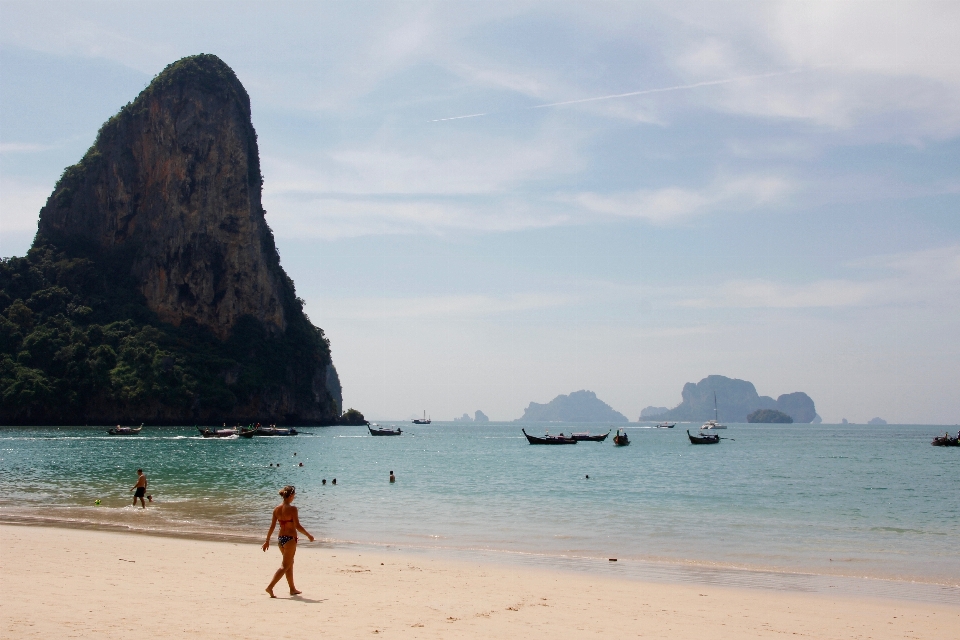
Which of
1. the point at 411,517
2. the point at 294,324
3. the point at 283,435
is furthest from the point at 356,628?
the point at 294,324

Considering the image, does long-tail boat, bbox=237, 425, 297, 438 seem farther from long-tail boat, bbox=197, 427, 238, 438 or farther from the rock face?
the rock face

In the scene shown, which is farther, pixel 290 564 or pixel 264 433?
pixel 264 433

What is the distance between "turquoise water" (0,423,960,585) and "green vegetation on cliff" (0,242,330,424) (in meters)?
59.6

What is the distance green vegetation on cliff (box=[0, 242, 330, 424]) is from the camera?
340 feet

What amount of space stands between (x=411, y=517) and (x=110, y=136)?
13099 cm

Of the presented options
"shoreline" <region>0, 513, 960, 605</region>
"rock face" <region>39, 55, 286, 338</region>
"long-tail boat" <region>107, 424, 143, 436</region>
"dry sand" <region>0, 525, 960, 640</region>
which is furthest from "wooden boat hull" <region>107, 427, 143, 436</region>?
"dry sand" <region>0, 525, 960, 640</region>

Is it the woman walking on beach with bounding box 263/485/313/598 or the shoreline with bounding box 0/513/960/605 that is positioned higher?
the woman walking on beach with bounding box 263/485/313/598

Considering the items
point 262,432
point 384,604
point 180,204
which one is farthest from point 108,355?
point 384,604

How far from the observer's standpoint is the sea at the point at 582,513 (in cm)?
1617

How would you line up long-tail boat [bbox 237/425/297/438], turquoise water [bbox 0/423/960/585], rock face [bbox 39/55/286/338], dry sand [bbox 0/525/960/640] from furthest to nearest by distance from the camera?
rock face [bbox 39/55/286/338], long-tail boat [bbox 237/425/297/438], turquoise water [bbox 0/423/960/585], dry sand [bbox 0/525/960/640]

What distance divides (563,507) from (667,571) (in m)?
11.6

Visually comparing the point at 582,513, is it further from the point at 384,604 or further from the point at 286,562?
the point at 286,562

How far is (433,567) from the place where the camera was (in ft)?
47.9

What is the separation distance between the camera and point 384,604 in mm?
10945
